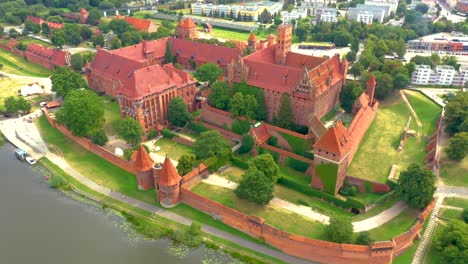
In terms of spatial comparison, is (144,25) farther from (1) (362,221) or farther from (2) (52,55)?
(1) (362,221)

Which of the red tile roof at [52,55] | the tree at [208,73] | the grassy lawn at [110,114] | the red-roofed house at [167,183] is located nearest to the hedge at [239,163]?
the red-roofed house at [167,183]

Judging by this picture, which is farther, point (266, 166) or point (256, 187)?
point (266, 166)

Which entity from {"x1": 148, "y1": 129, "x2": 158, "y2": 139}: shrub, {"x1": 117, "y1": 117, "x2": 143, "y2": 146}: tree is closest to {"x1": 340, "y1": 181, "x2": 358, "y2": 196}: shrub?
{"x1": 117, "y1": 117, "x2": 143, "y2": 146}: tree

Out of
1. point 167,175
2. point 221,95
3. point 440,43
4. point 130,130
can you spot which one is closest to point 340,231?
point 167,175

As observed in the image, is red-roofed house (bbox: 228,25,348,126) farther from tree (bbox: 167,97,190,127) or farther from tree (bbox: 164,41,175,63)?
tree (bbox: 164,41,175,63)

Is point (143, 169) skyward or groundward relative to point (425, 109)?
groundward

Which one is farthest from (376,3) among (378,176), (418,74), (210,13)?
(378,176)
